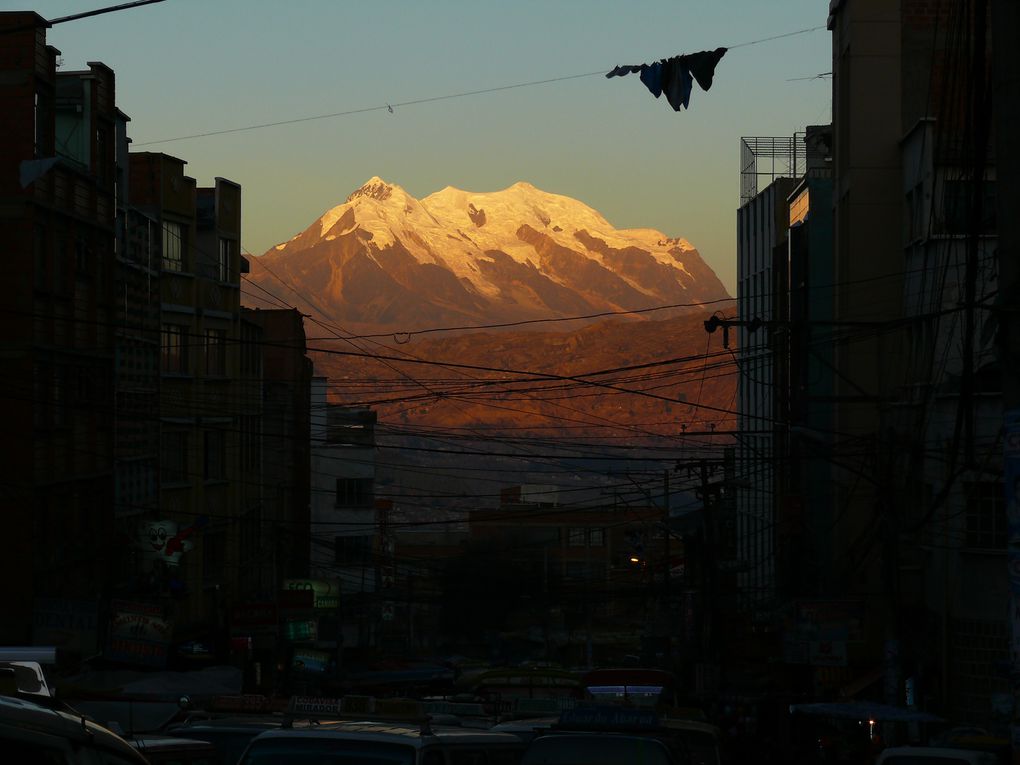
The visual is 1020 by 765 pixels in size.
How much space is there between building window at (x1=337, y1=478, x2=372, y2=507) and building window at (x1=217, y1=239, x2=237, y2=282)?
23168 mm

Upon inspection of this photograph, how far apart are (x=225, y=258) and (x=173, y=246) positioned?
14.7 ft

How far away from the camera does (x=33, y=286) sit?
29609 millimetres

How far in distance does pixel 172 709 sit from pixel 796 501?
28.6 m

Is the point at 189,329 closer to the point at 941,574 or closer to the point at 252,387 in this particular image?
the point at 252,387

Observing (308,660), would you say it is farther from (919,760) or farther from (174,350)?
(919,760)

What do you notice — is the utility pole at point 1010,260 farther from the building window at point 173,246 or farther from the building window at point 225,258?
the building window at point 225,258

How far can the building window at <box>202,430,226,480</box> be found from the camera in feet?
151

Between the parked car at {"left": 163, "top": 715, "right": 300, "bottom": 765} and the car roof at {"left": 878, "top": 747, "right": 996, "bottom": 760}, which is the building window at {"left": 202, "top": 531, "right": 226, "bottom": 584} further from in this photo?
the parked car at {"left": 163, "top": 715, "right": 300, "bottom": 765}

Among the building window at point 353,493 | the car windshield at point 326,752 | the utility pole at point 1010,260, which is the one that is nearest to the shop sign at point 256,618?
the car windshield at point 326,752

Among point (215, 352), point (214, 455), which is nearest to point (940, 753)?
point (214, 455)

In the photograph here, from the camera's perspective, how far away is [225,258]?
4897 centimetres

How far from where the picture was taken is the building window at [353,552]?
2647 inches

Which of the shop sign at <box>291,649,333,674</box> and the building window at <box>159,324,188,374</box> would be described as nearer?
the building window at <box>159,324,188,374</box>

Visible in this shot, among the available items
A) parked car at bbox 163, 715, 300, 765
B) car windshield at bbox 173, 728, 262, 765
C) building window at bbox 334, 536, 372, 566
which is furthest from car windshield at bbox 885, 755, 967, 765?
building window at bbox 334, 536, 372, 566
